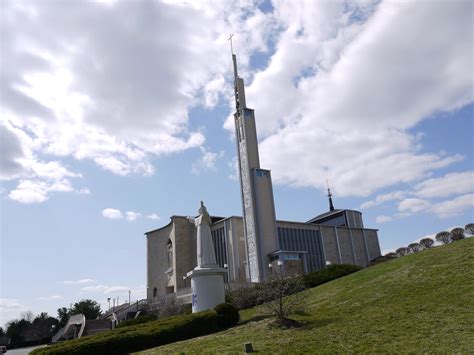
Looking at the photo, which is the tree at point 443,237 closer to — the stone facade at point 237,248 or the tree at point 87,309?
the stone facade at point 237,248

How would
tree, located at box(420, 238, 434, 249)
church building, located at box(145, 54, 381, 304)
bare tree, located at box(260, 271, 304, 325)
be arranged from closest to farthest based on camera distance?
bare tree, located at box(260, 271, 304, 325)
tree, located at box(420, 238, 434, 249)
church building, located at box(145, 54, 381, 304)

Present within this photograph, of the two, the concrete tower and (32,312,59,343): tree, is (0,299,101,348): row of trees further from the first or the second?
the concrete tower

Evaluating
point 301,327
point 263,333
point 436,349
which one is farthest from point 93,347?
point 436,349

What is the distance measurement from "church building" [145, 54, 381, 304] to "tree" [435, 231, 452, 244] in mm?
12348

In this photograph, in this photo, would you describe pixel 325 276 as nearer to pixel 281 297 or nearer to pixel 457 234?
pixel 457 234

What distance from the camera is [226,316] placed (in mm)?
17969

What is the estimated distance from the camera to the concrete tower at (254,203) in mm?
43094

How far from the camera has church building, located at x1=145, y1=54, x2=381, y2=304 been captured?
43531 mm

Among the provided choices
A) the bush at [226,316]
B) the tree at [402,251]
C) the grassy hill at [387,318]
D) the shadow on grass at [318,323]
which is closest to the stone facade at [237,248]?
the tree at [402,251]

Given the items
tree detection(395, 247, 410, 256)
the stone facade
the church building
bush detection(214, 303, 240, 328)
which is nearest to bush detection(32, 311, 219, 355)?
bush detection(214, 303, 240, 328)

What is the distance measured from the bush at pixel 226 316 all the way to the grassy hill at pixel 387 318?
0.77 meters

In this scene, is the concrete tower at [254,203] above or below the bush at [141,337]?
above

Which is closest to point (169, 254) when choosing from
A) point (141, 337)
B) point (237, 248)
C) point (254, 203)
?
point (237, 248)

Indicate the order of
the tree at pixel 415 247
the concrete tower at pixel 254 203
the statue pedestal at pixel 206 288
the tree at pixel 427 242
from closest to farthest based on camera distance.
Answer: the statue pedestal at pixel 206 288 < the tree at pixel 427 242 < the tree at pixel 415 247 < the concrete tower at pixel 254 203
